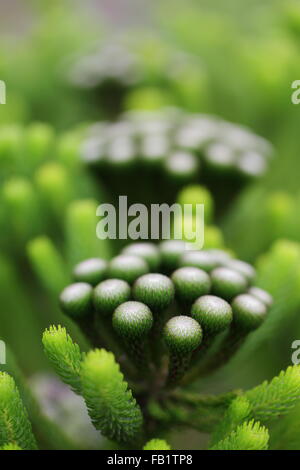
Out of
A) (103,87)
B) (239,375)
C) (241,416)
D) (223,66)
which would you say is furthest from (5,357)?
(223,66)

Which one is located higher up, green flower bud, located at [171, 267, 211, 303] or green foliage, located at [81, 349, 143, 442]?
green flower bud, located at [171, 267, 211, 303]

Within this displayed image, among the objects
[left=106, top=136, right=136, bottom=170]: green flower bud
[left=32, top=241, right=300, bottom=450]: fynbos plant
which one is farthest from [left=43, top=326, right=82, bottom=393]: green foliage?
[left=106, top=136, right=136, bottom=170]: green flower bud

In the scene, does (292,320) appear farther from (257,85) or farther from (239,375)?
(257,85)

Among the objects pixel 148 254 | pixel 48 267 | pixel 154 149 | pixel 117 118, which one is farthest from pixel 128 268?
pixel 117 118

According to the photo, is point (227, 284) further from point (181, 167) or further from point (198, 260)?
point (181, 167)

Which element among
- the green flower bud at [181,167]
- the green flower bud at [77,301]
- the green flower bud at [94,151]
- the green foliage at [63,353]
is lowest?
the green foliage at [63,353]

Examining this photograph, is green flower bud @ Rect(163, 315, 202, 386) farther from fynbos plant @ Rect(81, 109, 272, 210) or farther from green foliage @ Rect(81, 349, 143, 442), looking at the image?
fynbos plant @ Rect(81, 109, 272, 210)

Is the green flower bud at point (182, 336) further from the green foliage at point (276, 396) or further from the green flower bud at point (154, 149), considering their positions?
the green flower bud at point (154, 149)

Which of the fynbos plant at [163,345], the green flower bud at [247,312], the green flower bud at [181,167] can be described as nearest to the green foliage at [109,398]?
the fynbos plant at [163,345]
